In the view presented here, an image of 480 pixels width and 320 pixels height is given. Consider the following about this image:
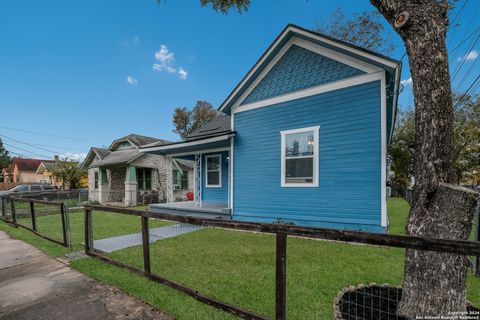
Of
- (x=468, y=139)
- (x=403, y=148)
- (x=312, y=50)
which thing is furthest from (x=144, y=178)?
(x=468, y=139)

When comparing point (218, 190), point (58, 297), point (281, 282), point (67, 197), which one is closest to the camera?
point (281, 282)

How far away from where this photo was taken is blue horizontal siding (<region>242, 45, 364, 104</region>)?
6.00 meters

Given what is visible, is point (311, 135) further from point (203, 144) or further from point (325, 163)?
point (203, 144)

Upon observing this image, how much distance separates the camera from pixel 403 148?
69.2ft

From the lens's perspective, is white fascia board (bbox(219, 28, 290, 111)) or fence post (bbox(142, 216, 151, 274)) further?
white fascia board (bbox(219, 28, 290, 111))

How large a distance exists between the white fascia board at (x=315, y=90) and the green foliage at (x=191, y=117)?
918 inches

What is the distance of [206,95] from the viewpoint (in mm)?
29844

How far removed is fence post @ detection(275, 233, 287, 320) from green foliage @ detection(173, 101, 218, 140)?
2936cm

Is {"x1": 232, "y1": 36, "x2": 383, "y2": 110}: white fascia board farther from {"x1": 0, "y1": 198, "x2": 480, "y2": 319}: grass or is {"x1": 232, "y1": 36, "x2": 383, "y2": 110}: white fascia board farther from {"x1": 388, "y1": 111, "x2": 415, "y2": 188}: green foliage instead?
{"x1": 388, "y1": 111, "x2": 415, "y2": 188}: green foliage

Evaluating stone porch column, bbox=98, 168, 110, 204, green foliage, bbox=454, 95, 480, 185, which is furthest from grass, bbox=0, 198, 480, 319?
green foliage, bbox=454, 95, 480, 185

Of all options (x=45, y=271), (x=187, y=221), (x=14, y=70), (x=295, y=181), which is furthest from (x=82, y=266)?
(x=14, y=70)

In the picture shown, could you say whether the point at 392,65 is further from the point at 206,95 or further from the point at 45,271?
the point at 206,95

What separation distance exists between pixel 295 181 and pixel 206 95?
2587 cm

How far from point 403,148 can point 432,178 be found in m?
23.6
